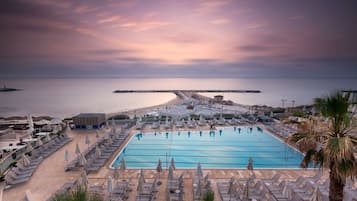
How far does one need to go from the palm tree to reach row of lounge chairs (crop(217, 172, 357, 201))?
3.34m

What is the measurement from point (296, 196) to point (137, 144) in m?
9.31

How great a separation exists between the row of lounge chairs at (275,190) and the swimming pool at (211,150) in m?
3.04

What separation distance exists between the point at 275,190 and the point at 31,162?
386 inches

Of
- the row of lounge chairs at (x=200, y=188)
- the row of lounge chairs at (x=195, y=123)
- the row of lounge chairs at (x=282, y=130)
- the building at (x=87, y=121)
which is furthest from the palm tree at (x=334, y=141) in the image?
the building at (x=87, y=121)

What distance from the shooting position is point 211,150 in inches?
523

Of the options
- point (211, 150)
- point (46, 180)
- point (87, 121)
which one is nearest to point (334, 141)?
point (46, 180)

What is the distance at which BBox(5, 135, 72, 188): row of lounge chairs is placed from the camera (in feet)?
28.0

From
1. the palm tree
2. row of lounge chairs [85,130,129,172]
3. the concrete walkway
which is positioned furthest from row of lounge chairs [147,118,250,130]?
the palm tree

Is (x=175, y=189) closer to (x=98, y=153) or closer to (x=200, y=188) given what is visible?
(x=200, y=188)

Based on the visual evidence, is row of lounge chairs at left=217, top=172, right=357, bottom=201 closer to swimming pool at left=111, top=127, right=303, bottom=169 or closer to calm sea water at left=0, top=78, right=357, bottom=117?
swimming pool at left=111, top=127, right=303, bottom=169

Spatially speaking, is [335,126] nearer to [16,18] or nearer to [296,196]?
[296,196]

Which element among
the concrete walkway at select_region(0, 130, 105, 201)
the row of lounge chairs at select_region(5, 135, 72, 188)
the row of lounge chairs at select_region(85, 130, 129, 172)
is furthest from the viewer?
the row of lounge chairs at select_region(85, 130, 129, 172)

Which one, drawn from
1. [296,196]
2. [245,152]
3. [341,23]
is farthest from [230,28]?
[296,196]

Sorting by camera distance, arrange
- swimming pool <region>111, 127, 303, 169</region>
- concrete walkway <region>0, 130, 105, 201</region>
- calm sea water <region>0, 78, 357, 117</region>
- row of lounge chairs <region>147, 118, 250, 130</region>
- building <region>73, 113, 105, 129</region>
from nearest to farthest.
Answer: concrete walkway <region>0, 130, 105, 201</region>, swimming pool <region>111, 127, 303, 169</region>, building <region>73, 113, 105, 129</region>, row of lounge chairs <region>147, 118, 250, 130</region>, calm sea water <region>0, 78, 357, 117</region>
